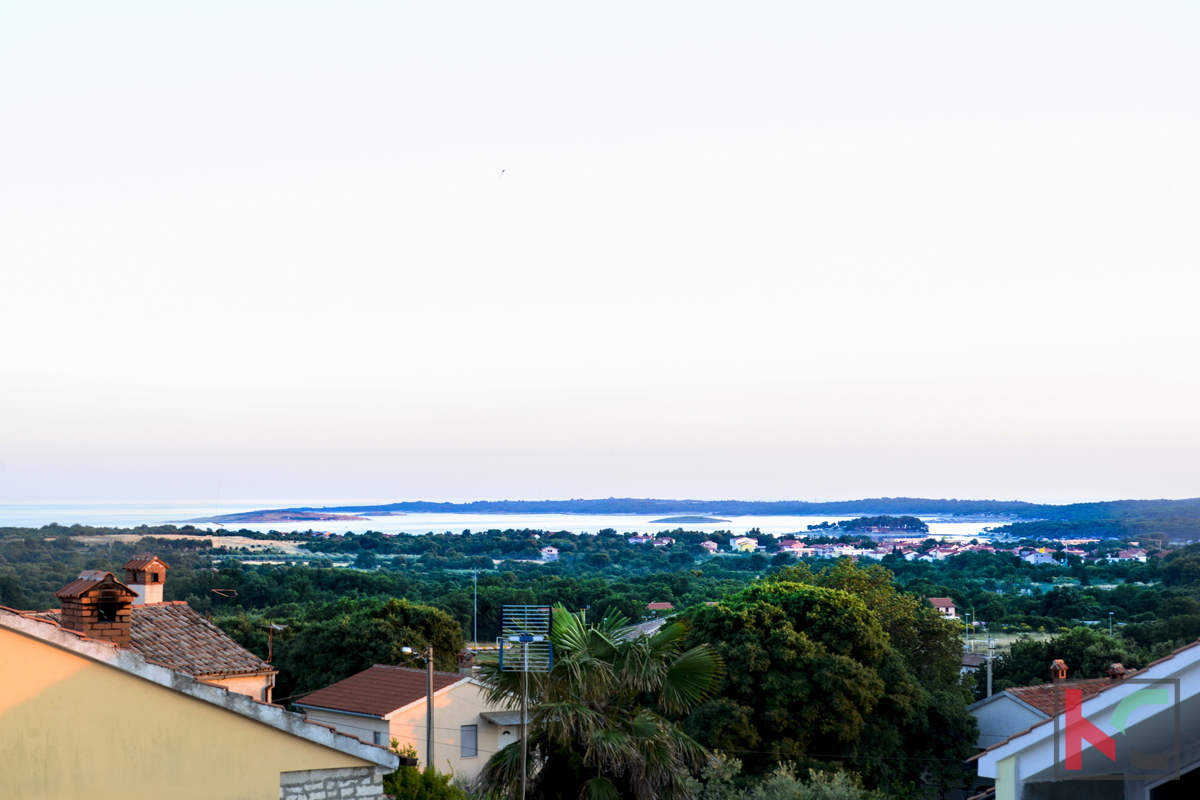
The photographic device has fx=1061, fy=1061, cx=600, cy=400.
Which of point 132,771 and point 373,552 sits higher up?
point 132,771

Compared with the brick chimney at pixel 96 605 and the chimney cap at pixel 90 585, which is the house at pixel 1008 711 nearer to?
the brick chimney at pixel 96 605

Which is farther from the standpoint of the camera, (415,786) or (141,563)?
(141,563)

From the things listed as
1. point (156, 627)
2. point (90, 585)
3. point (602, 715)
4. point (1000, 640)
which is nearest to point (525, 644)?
point (602, 715)

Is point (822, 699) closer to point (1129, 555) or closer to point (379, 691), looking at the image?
point (379, 691)

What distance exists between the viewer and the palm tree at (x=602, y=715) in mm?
13734

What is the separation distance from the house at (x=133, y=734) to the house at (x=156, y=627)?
6.79 meters

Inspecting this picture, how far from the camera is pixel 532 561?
187875 mm

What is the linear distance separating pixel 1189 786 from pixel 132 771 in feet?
30.6

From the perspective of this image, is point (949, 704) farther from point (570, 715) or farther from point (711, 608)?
point (570, 715)

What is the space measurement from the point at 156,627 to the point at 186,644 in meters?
0.73

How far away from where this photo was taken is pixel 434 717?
3005cm

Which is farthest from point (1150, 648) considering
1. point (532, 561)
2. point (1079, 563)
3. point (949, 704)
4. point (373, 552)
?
point (373, 552)

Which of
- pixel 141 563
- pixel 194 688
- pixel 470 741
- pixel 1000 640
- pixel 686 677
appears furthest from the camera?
pixel 1000 640

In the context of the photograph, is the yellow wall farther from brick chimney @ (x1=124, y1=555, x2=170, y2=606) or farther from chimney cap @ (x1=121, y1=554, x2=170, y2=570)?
chimney cap @ (x1=121, y1=554, x2=170, y2=570)
